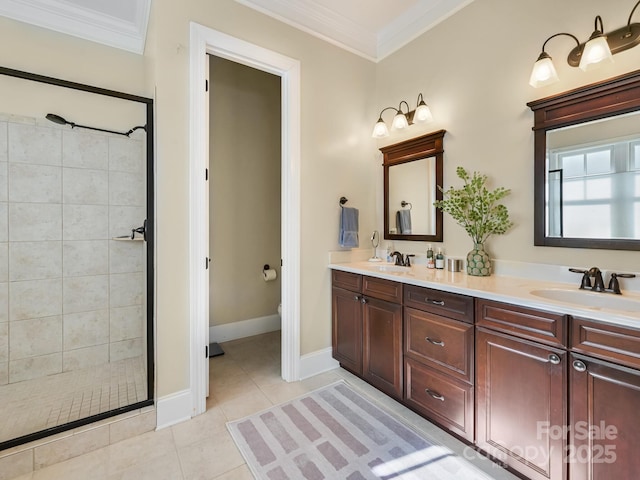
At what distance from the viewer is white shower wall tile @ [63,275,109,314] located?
244cm

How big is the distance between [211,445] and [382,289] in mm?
1407

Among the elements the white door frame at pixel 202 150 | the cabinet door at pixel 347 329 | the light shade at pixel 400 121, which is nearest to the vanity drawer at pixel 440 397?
the cabinet door at pixel 347 329

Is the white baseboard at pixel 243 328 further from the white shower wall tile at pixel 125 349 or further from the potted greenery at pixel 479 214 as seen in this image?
the potted greenery at pixel 479 214

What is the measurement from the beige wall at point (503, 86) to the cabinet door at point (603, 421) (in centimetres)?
72

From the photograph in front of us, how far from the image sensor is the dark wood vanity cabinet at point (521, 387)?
1276mm

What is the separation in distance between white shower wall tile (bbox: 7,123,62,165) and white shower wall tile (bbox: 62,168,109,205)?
0.13 m

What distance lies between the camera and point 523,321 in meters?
1.38

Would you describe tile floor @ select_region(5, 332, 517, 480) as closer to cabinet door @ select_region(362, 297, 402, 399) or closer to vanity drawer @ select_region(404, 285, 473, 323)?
cabinet door @ select_region(362, 297, 402, 399)

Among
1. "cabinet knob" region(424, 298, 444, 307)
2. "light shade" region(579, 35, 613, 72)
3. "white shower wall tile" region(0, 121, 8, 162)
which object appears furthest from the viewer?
"white shower wall tile" region(0, 121, 8, 162)

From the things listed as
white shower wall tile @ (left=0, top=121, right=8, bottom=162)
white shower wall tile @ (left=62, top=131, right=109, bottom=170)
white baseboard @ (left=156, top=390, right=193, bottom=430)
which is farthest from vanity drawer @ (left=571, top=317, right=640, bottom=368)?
white shower wall tile @ (left=0, top=121, right=8, bottom=162)

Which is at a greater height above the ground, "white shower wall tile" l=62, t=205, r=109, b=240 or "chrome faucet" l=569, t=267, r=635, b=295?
"white shower wall tile" l=62, t=205, r=109, b=240

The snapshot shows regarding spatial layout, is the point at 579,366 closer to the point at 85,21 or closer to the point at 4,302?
the point at 4,302

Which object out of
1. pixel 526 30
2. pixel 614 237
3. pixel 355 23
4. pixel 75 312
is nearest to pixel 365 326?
pixel 614 237

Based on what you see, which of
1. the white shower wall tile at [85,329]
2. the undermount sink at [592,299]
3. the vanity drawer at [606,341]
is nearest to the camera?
the vanity drawer at [606,341]
